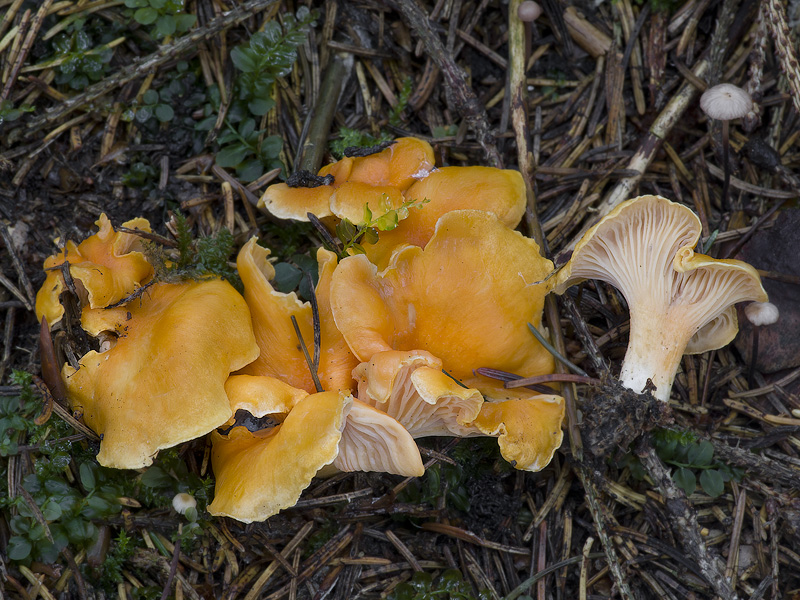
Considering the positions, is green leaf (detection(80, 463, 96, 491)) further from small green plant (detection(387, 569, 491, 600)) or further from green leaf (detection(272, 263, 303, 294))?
small green plant (detection(387, 569, 491, 600))

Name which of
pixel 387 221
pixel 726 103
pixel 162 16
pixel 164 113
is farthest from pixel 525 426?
pixel 162 16

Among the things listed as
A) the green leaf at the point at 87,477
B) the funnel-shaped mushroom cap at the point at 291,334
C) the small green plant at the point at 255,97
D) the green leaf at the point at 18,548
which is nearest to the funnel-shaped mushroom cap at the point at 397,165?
the funnel-shaped mushroom cap at the point at 291,334

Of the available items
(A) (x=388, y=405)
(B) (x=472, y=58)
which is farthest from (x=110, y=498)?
(B) (x=472, y=58)

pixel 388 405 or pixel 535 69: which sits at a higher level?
pixel 535 69

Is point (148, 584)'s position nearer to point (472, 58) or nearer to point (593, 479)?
point (593, 479)

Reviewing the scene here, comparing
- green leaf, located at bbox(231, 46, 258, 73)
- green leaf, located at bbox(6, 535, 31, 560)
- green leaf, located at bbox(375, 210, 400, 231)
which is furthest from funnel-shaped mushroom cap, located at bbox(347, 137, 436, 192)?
green leaf, located at bbox(6, 535, 31, 560)
